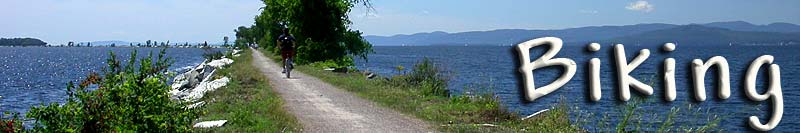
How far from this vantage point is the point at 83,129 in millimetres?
8234

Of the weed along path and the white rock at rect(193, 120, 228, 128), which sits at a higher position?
the white rock at rect(193, 120, 228, 128)

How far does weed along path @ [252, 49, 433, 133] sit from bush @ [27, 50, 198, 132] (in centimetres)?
440

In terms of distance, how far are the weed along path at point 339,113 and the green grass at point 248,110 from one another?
0.29 meters

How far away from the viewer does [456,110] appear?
16250mm

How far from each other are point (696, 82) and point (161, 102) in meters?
5.61

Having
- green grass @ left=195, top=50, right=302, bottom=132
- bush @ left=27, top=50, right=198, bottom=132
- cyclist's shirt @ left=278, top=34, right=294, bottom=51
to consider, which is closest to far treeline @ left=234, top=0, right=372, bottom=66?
cyclist's shirt @ left=278, top=34, right=294, bottom=51

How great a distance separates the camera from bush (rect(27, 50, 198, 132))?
26.7 ft

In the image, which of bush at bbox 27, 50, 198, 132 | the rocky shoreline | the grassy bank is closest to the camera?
bush at bbox 27, 50, 198, 132

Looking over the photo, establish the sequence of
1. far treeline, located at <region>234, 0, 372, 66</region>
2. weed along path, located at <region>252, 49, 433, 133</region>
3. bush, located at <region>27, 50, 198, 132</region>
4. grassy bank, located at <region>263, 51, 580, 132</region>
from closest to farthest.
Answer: bush, located at <region>27, 50, 198, 132</region> → weed along path, located at <region>252, 49, 433, 133</region> → grassy bank, located at <region>263, 51, 580, 132</region> → far treeline, located at <region>234, 0, 372, 66</region>

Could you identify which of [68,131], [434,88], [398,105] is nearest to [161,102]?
[68,131]

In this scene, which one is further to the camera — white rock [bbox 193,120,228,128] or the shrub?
the shrub

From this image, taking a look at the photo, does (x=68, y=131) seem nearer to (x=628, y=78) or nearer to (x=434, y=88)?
(x=628, y=78)

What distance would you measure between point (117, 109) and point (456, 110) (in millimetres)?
8956

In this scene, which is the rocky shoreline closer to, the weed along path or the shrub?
the weed along path
